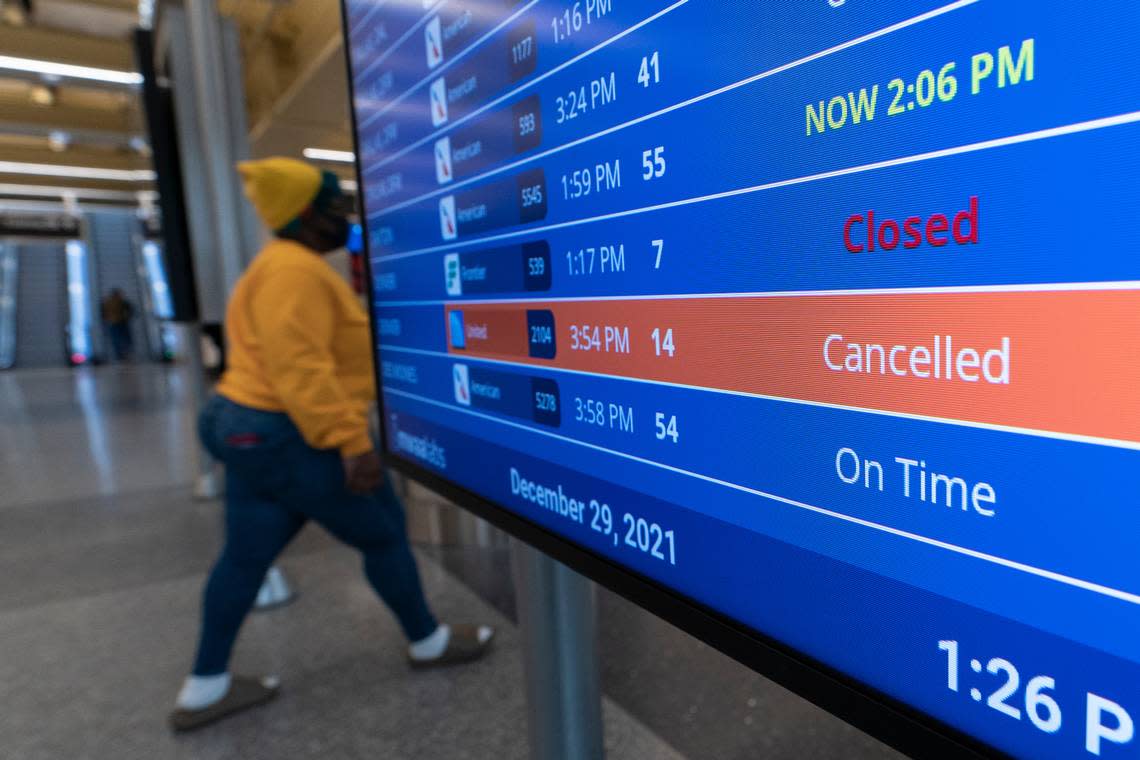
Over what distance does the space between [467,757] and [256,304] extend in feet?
4.24

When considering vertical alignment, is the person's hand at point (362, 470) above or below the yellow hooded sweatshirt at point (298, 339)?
below

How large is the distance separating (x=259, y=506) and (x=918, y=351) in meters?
1.94

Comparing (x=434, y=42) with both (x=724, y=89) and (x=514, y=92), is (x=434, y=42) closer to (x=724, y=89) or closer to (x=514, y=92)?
(x=514, y=92)

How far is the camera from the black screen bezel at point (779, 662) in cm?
51

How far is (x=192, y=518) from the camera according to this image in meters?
3.93

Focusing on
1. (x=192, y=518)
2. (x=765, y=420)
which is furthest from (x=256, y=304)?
(x=192, y=518)

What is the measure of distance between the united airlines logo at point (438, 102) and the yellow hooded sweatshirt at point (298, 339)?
3.17 feet

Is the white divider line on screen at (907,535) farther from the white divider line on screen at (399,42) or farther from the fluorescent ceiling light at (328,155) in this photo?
the fluorescent ceiling light at (328,155)

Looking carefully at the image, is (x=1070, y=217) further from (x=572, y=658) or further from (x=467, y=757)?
(x=467, y=757)

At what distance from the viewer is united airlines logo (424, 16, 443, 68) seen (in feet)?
3.40

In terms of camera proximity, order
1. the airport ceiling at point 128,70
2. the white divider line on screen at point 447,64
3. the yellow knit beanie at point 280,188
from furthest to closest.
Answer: the airport ceiling at point 128,70
the yellow knit beanie at point 280,188
the white divider line on screen at point 447,64

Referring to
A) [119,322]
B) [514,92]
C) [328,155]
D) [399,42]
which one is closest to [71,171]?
[119,322]

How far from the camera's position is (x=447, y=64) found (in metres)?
1.03

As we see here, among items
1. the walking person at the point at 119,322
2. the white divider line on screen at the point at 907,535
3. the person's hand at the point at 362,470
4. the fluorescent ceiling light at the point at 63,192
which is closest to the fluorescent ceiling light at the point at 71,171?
the fluorescent ceiling light at the point at 63,192
